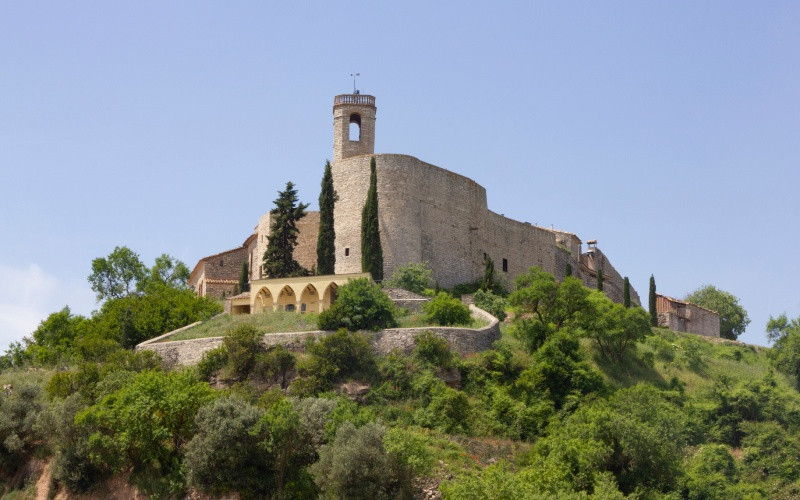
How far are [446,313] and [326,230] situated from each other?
9.98 meters

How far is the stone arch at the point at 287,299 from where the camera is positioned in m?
53.2

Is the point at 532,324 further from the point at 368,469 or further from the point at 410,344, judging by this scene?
the point at 368,469

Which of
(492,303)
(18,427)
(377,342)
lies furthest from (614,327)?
(18,427)

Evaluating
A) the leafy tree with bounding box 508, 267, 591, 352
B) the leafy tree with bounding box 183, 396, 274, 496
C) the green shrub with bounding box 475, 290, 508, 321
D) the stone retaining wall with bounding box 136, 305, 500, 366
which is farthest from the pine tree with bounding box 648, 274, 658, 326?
the leafy tree with bounding box 183, 396, 274, 496

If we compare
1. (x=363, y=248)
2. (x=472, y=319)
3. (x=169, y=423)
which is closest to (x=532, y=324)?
(x=472, y=319)

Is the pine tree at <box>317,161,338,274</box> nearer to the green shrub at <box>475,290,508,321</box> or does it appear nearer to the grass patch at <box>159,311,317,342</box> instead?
the grass patch at <box>159,311,317,342</box>

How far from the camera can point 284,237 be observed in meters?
57.9

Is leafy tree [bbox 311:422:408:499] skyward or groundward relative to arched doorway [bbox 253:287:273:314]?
groundward

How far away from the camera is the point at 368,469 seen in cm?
3566

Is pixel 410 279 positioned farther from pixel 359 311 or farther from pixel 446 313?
pixel 359 311

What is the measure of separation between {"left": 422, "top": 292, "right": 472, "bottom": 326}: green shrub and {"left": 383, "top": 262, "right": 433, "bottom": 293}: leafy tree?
222 inches

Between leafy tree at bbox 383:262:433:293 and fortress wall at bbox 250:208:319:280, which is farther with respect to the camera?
fortress wall at bbox 250:208:319:280

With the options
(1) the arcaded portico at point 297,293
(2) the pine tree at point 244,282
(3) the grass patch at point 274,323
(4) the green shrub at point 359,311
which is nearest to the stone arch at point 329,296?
(1) the arcaded portico at point 297,293

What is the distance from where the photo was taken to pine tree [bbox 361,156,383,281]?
182ft
